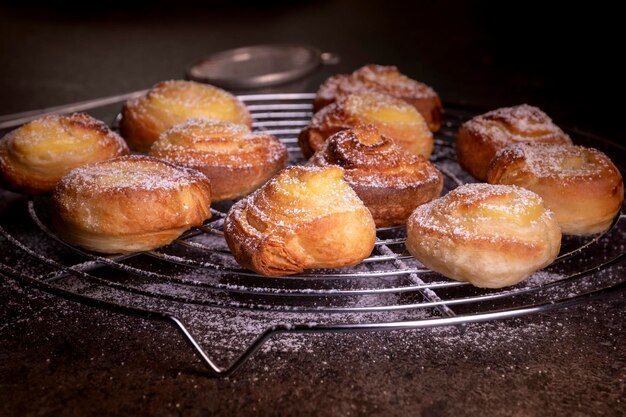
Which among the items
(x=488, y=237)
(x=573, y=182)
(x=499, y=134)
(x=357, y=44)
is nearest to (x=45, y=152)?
(x=488, y=237)

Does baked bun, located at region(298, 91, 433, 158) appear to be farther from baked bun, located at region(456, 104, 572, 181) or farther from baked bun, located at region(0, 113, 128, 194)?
baked bun, located at region(0, 113, 128, 194)

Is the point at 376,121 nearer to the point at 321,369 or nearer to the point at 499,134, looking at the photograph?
the point at 499,134

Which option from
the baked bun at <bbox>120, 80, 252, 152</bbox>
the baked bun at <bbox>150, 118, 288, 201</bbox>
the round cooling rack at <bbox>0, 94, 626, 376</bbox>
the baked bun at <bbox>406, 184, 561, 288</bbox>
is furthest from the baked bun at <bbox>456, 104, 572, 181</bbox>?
the baked bun at <bbox>120, 80, 252, 152</bbox>

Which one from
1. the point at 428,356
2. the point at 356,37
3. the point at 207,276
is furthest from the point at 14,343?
the point at 356,37

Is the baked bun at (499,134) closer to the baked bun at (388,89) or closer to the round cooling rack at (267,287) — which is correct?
the baked bun at (388,89)

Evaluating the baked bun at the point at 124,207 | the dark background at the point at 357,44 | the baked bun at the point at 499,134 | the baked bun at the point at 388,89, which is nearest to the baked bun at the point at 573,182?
the baked bun at the point at 499,134
